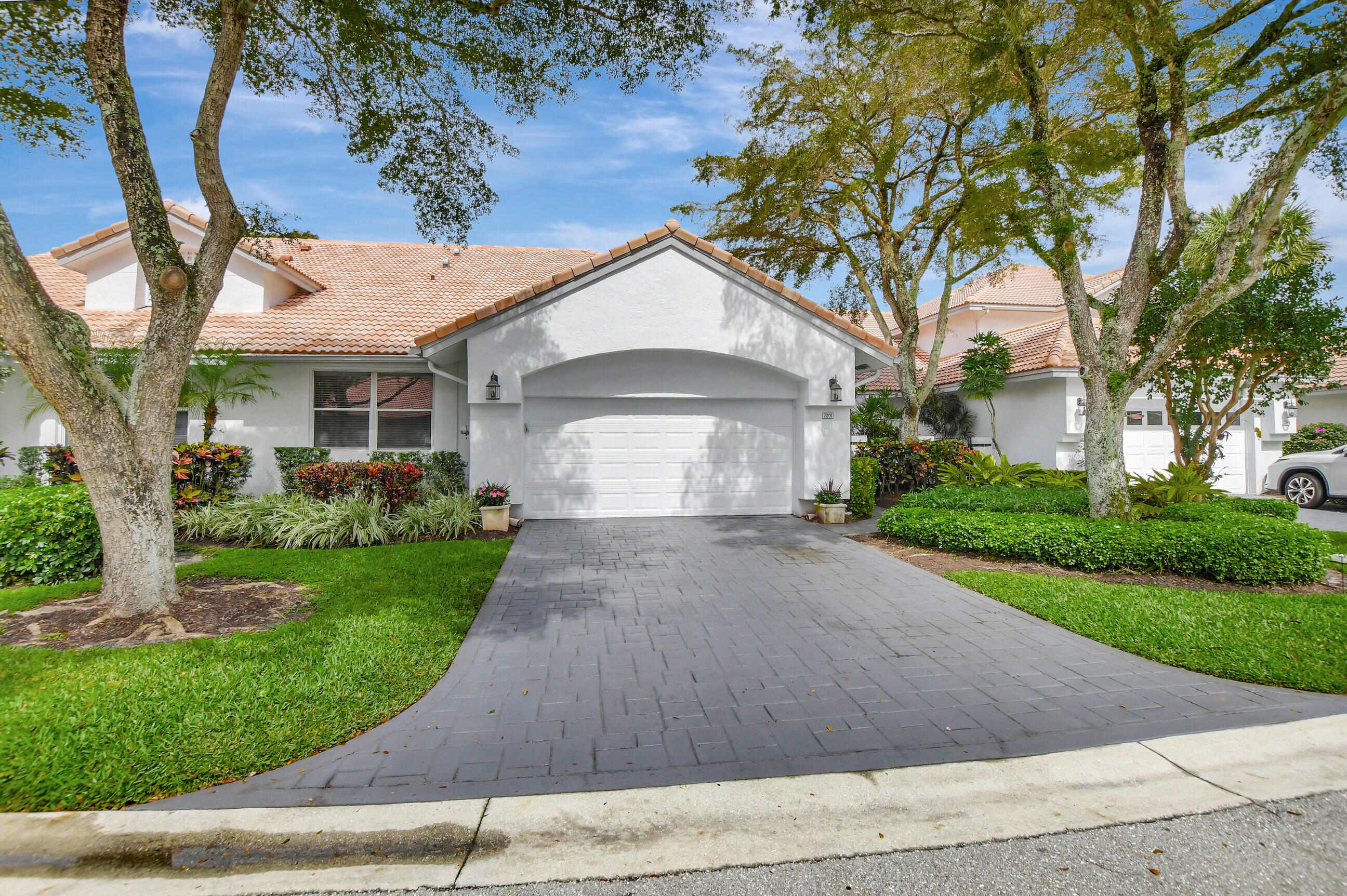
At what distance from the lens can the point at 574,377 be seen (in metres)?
11.5

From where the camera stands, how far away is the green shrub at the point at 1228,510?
28.8 feet

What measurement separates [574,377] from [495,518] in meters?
2.92

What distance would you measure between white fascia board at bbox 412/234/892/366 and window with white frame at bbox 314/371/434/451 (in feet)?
4.78

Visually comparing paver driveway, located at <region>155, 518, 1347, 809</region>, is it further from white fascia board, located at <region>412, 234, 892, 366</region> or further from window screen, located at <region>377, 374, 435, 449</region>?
window screen, located at <region>377, 374, 435, 449</region>

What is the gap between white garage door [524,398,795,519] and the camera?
38.2 ft

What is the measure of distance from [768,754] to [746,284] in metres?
9.03

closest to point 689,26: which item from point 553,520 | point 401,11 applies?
point 401,11

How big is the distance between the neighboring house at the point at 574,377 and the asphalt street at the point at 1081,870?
29.3 feet

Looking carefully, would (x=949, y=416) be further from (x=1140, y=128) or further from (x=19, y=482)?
(x=19, y=482)

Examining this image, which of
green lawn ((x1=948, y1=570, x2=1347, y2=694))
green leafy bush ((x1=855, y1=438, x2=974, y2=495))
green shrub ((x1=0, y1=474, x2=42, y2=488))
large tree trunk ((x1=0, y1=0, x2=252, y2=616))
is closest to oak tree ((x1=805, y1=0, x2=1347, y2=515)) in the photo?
green lawn ((x1=948, y1=570, x2=1347, y2=694))

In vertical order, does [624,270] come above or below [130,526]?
above

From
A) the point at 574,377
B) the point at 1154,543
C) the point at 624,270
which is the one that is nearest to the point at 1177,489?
the point at 1154,543

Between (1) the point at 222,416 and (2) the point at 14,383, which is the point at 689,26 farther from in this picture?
(2) the point at 14,383

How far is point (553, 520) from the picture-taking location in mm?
11422
